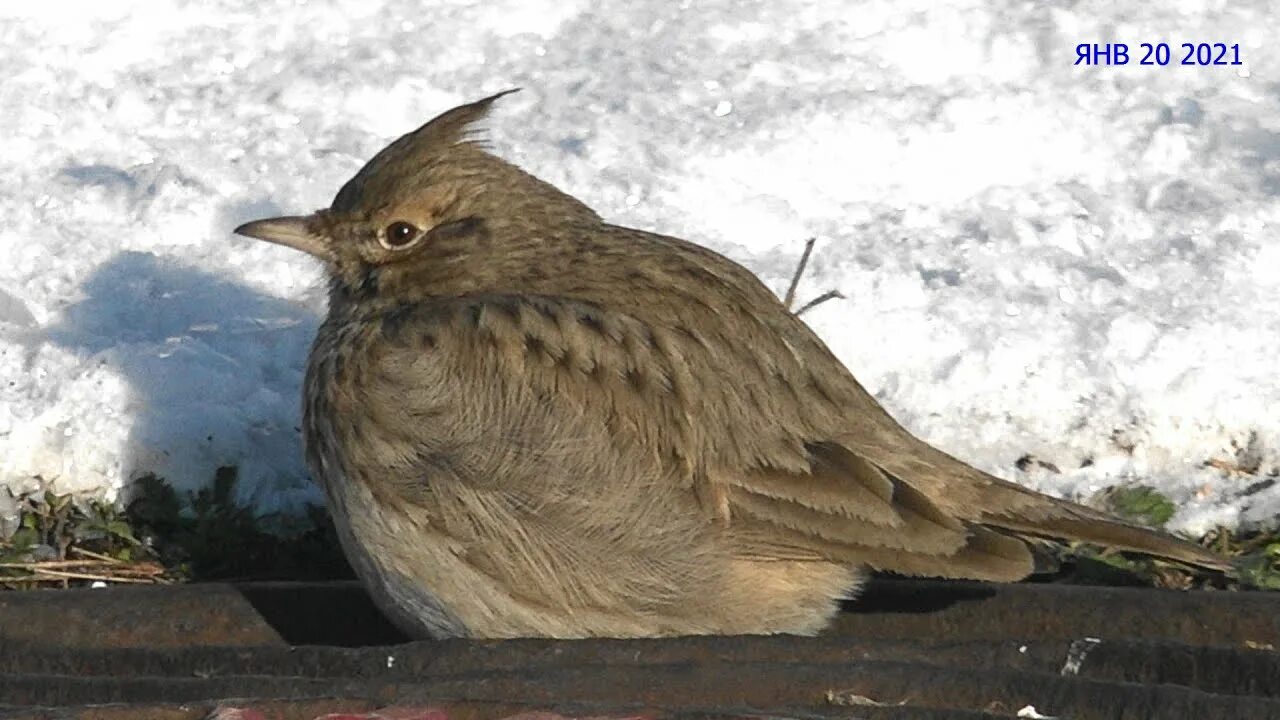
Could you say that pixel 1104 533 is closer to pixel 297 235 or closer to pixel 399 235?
pixel 399 235

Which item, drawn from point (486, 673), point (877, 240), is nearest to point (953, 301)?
point (877, 240)

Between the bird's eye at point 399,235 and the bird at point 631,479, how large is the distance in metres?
0.30

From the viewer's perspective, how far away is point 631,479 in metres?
5.59

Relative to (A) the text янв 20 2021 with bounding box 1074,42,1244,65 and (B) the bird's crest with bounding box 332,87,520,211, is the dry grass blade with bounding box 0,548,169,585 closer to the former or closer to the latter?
(B) the bird's crest with bounding box 332,87,520,211

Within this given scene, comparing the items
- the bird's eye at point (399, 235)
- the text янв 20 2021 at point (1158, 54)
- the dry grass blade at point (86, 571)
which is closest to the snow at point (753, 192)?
the text янв 20 2021 at point (1158, 54)

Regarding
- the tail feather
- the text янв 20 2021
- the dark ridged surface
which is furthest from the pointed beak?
the text янв 20 2021

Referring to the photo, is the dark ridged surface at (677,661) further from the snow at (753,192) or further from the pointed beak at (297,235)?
the snow at (753,192)

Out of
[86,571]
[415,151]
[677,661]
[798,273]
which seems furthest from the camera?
[798,273]

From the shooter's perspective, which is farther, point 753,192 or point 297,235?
point 753,192

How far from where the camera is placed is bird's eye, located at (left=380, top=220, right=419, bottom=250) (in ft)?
20.6

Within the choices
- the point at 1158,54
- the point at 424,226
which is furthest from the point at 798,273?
the point at 1158,54

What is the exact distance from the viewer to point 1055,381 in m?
7.14

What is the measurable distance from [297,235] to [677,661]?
1.85 m

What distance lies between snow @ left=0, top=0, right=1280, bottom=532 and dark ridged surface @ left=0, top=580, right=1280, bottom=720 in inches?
41.6
